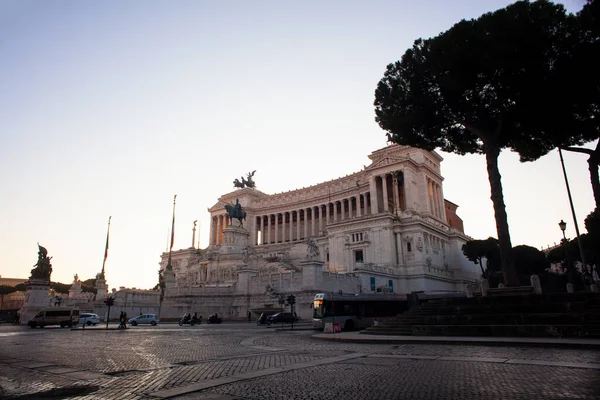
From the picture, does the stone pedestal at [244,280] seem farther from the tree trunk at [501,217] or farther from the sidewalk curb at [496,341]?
the tree trunk at [501,217]

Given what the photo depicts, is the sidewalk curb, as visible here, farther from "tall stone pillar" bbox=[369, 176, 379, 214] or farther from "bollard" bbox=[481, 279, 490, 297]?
"tall stone pillar" bbox=[369, 176, 379, 214]

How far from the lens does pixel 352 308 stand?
2753 cm

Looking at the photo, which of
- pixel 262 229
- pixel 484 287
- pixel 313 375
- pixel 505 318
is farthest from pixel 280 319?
pixel 262 229

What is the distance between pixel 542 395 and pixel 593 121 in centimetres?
2413

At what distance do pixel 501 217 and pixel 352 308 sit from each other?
11457 millimetres

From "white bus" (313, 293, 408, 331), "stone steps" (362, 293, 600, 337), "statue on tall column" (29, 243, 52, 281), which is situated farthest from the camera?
"statue on tall column" (29, 243, 52, 281)

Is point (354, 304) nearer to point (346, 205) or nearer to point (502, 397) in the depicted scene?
point (502, 397)

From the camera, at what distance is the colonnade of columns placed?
220ft

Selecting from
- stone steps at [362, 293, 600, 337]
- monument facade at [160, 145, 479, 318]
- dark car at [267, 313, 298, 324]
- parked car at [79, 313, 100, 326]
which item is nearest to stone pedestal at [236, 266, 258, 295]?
monument facade at [160, 145, 479, 318]

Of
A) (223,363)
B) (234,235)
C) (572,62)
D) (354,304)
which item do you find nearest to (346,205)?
(234,235)

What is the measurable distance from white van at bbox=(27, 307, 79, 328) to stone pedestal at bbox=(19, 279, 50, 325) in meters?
5.17

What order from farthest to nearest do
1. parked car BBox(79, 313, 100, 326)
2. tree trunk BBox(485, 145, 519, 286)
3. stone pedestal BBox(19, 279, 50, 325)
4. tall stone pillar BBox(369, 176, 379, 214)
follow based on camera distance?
1. tall stone pillar BBox(369, 176, 379, 214)
2. stone pedestal BBox(19, 279, 50, 325)
3. parked car BBox(79, 313, 100, 326)
4. tree trunk BBox(485, 145, 519, 286)

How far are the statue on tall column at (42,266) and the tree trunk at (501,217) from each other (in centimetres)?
4026

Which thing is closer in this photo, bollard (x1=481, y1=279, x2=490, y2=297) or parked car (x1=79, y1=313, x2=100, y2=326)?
bollard (x1=481, y1=279, x2=490, y2=297)
